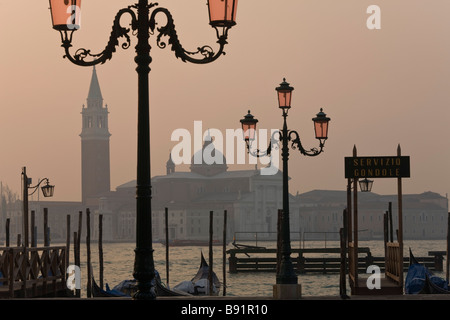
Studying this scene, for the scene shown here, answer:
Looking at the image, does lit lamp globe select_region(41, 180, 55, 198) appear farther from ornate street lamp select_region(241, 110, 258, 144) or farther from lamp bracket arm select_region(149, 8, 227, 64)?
lamp bracket arm select_region(149, 8, 227, 64)

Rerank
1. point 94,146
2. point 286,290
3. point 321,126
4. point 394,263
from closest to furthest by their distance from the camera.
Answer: point 394,263, point 286,290, point 321,126, point 94,146

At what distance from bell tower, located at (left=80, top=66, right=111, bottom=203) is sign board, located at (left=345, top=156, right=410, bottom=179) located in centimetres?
9675

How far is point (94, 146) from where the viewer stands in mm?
110562

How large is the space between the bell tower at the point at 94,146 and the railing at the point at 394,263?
95.6 m

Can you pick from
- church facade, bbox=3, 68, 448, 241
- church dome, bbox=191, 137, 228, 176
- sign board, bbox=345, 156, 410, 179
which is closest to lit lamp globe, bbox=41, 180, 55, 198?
sign board, bbox=345, 156, 410, 179

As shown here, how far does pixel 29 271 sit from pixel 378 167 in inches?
233

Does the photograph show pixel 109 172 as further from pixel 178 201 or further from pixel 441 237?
pixel 441 237

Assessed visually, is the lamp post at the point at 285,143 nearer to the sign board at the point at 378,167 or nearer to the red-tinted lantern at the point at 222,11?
the sign board at the point at 378,167

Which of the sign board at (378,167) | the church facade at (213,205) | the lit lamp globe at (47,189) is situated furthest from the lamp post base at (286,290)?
the church facade at (213,205)

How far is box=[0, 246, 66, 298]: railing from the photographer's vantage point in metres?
12.5

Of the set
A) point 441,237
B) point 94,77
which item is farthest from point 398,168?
point 94,77

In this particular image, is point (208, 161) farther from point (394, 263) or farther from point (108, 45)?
point (108, 45)

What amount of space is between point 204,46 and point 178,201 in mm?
95066

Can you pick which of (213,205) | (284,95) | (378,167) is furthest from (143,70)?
(213,205)
